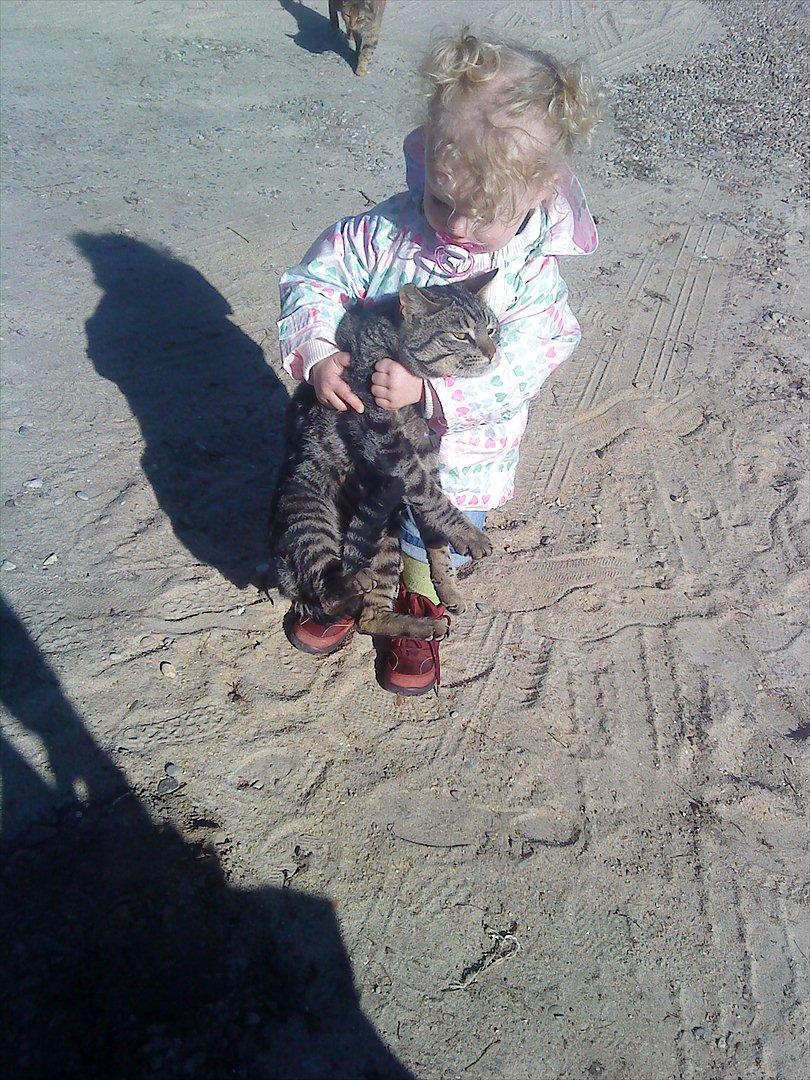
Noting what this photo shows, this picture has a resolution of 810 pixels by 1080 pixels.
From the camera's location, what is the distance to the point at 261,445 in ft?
13.1

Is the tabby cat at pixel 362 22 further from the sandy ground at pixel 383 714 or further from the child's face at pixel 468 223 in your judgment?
the child's face at pixel 468 223

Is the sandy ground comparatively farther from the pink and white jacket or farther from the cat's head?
the cat's head

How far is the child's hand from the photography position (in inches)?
109

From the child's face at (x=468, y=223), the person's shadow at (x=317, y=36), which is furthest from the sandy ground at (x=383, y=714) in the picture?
the person's shadow at (x=317, y=36)

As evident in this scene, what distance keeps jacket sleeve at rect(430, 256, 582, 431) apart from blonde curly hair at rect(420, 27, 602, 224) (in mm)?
415

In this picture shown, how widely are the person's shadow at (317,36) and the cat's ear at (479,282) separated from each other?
6.41 meters

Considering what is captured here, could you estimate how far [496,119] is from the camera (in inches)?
92.0

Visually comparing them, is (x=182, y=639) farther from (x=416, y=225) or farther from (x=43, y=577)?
(x=416, y=225)

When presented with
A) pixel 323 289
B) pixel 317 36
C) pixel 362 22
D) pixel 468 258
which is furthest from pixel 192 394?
pixel 317 36

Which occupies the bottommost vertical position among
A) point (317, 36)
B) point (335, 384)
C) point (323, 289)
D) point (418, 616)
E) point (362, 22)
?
point (418, 616)

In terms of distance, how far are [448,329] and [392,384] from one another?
0.27 metres

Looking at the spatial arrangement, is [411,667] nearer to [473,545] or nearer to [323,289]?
[473,545]

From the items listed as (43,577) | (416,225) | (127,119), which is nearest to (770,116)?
(127,119)

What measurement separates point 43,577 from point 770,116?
8000 millimetres
